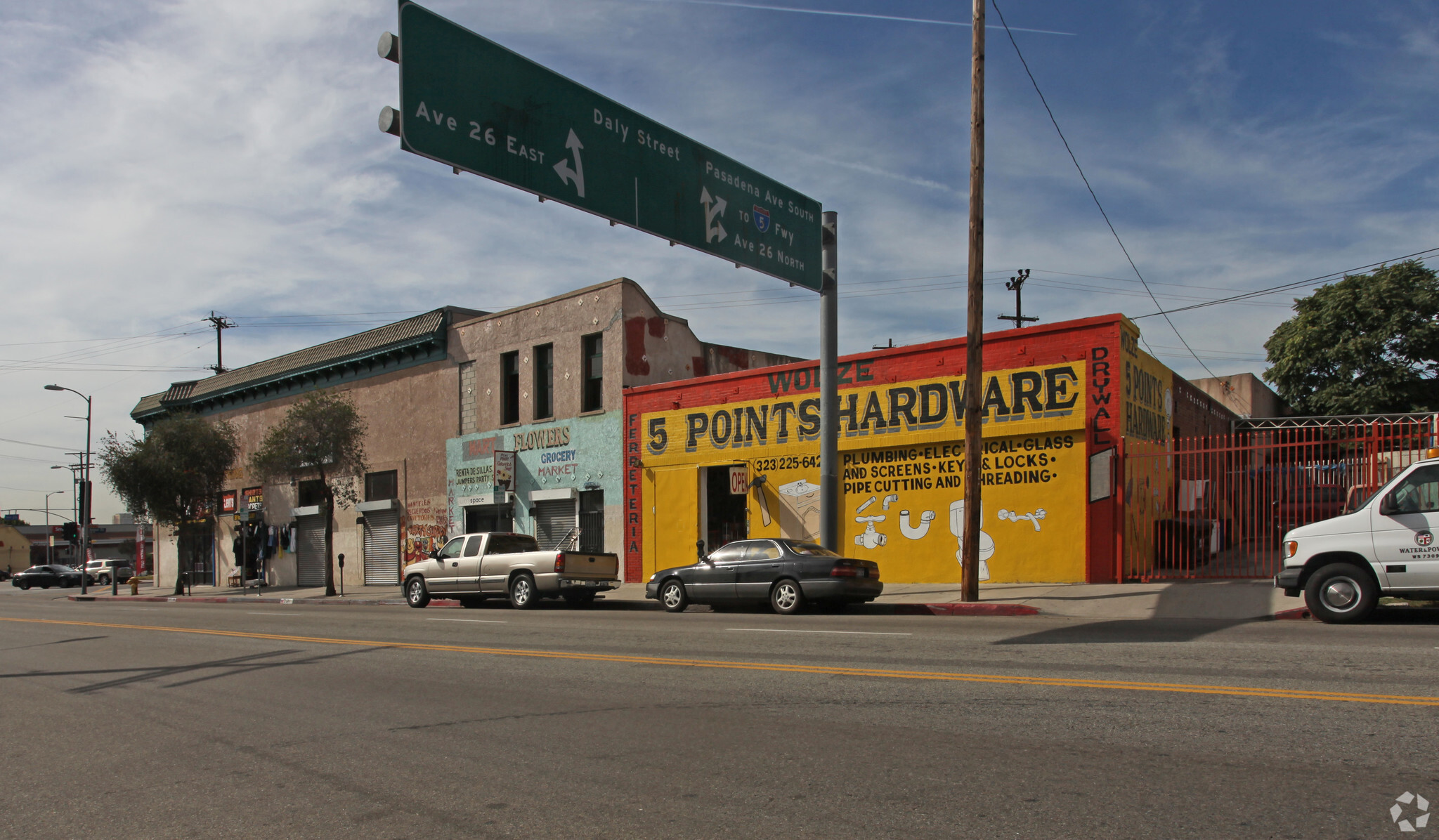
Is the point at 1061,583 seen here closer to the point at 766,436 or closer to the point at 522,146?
the point at 766,436

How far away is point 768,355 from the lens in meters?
33.2

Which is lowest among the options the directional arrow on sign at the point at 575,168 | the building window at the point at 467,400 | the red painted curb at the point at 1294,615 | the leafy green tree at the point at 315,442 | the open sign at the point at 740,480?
the red painted curb at the point at 1294,615

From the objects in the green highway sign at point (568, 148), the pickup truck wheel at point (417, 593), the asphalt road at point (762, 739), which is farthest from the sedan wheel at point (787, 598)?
the pickup truck wheel at point (417, 593)

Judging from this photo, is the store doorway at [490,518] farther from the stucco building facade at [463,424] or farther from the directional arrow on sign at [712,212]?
the directional arrow on sign at [712,212]

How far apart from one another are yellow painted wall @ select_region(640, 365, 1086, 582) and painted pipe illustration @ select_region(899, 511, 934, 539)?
3 centimetres

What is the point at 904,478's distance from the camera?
70.7 feet

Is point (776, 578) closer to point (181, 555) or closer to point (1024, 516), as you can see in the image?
point (1024, 516)

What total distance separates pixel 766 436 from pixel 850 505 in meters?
2.84

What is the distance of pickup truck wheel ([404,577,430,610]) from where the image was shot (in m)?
23.5

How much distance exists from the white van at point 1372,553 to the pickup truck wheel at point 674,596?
1013cm

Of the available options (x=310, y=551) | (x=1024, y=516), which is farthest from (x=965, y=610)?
(x=310, y=551)

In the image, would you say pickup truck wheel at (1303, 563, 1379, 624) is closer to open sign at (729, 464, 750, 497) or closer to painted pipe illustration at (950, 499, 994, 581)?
painted pipe illustration at (950, 499, 994, 581)

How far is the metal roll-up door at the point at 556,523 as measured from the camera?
28.6 m

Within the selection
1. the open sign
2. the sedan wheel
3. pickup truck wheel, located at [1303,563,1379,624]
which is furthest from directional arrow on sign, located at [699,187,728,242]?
pickup truck wheel, located at [1303,563,1379,624]
